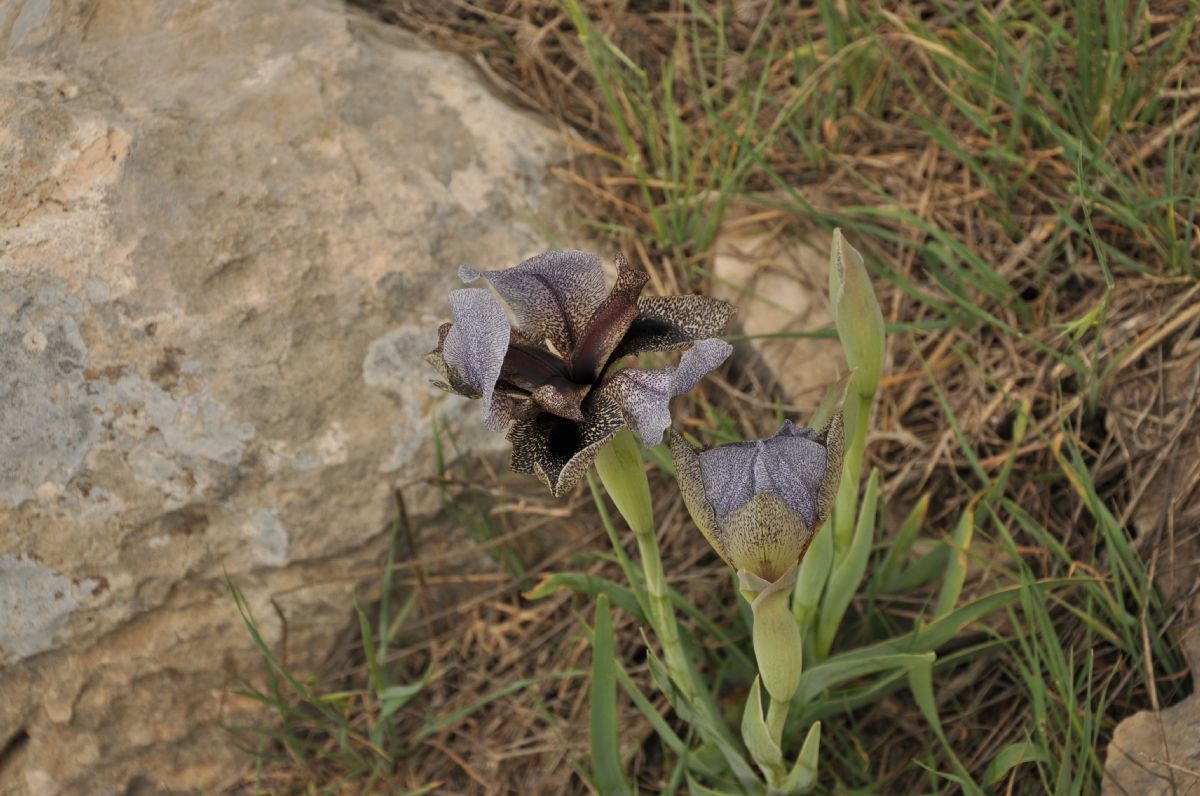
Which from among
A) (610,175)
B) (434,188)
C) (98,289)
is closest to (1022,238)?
(610,175)

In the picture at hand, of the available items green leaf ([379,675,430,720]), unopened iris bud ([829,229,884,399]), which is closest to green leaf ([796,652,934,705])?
unopened iris bud ([829,229,884,399])

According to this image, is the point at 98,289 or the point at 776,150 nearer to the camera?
the point at 98,289

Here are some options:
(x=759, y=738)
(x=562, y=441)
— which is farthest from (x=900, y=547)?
(x=562, y=441)

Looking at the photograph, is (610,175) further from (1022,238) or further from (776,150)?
(1022,238)

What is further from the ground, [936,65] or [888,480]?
[936,65]

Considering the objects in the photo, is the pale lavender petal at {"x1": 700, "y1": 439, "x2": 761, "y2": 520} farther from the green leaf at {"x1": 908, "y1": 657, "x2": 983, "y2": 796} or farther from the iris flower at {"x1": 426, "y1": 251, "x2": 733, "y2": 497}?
the green leaf at {"x1": 908, "y1": 657, "x2": 983, "y2": 796}

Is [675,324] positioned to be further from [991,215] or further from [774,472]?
→ [991,215]

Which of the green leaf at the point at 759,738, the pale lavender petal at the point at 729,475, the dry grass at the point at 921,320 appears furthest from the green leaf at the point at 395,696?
the pale lavender petal at the point at 729,475
